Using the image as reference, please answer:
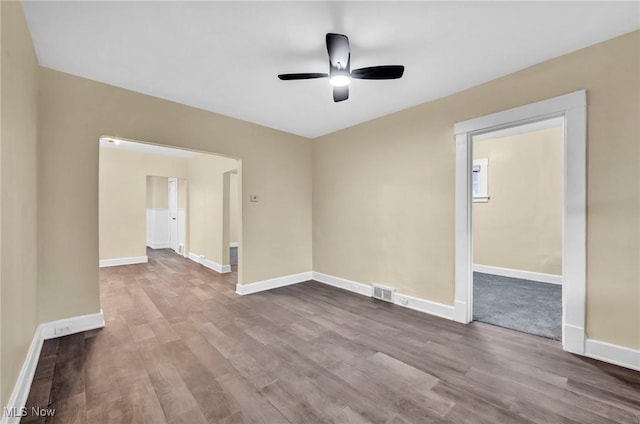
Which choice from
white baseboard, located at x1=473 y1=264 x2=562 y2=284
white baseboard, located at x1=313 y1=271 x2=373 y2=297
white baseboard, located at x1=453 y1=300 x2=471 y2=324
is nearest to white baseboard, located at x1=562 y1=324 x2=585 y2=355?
white baseboard, located at x1=453 y1=300 x2=471 y2=324

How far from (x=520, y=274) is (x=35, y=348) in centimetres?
662

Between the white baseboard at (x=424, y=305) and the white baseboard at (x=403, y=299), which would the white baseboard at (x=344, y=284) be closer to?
the white baseboard at (x=403, y=299)

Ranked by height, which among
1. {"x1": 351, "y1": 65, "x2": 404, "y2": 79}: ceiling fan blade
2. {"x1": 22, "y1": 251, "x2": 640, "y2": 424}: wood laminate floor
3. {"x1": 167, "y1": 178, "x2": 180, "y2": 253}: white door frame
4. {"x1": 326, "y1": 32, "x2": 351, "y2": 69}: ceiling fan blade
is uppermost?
{"x1": 326, "y1": 32, "x2": 351, "y2": 69}: ceiling fan blade

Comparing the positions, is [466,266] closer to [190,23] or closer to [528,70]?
[528,70]

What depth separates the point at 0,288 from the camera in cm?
136

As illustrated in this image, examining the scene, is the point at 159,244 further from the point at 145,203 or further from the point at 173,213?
the point at 145,203

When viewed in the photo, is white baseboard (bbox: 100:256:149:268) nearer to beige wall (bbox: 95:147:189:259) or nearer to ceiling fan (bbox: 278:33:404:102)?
beige wall (bbox: 95:147:189:259)

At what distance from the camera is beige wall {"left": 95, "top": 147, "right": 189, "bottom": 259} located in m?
5.75

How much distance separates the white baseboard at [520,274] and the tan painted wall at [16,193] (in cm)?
635

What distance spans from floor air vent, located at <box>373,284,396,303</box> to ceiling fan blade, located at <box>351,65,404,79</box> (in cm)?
264

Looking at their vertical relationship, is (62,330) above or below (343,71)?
below

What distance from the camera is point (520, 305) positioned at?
345 centimetres

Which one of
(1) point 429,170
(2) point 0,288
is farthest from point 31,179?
(1) point 429,170

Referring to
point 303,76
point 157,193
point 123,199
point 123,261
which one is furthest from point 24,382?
point 157,193
